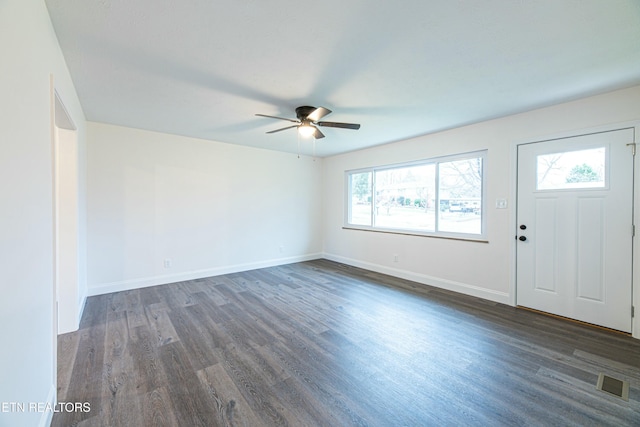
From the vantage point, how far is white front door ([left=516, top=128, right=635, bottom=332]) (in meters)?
2.71

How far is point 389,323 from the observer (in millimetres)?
2959

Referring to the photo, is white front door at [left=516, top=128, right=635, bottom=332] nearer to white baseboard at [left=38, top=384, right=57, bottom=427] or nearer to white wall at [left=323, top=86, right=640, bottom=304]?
white wall at [left=323, top=86, right=640, bottom=304]

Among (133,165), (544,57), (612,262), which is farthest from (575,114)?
(133,165)

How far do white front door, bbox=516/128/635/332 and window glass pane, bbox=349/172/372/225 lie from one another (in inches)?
105

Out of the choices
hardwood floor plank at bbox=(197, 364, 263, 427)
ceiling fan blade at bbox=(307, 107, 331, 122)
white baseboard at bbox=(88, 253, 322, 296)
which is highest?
ceiling fan blade at bbox=(307, 107, 331, 122)

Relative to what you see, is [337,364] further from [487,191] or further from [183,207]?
[183,207]

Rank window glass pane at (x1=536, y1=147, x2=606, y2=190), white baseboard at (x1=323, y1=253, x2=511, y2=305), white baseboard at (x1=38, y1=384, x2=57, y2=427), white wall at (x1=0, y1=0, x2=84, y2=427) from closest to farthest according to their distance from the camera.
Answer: white wall at (x1=0, y1=0, x2=84, y2=427) < white baseboard at (x1=38, y1=384, x2=57, y2=427) < window glass pane at (x1=536, y1=147, x2=606, y2=190) < white baseboard at (x1=323, y1=253, x2=511, y2=305)

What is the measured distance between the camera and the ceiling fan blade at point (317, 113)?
9.09 ft

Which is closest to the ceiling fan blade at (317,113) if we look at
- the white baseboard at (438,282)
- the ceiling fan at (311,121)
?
the ceiling fan at (311,121)

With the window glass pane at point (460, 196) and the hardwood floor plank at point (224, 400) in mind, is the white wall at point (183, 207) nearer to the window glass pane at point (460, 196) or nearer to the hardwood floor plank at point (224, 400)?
the hardwood floor plank at point (224, 400)

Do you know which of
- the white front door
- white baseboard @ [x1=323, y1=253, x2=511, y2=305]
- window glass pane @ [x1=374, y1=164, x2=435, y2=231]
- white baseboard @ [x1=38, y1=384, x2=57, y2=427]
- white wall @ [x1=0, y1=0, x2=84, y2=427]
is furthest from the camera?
window glass pane @ [x1=374, y1=164, x2=435, y2=231]

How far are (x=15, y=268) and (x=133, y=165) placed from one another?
11.3 feet

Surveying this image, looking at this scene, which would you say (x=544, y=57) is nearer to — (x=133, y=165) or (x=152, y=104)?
(x=152, y=104)

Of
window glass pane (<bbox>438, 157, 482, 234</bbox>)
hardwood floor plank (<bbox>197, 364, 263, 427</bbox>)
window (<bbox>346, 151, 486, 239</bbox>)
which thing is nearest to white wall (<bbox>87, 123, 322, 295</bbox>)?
window (<bbox>346, 151, 486, 239</bbox>)
